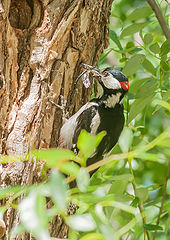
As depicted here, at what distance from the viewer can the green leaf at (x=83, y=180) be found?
67 centimetres

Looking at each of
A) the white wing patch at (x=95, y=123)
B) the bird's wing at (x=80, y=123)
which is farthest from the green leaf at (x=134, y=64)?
the white wing patch at (x=95, y=123)

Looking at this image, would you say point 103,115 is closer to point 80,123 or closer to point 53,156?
point 80,123

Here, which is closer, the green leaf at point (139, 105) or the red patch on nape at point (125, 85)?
the green leaf at point (139, 105)

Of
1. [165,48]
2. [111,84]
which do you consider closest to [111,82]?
[111,84]

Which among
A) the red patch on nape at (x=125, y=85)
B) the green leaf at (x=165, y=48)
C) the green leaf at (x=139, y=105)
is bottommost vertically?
the green leaf at (x=139, y=105)

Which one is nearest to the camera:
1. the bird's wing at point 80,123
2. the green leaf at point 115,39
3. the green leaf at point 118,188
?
the green leaf at point 118,188

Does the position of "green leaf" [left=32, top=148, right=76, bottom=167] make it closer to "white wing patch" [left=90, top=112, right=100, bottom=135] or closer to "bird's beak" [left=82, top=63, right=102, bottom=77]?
"bird's beak" [left=82, top=63, right=102, bottom=77]

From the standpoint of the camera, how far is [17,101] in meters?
1.96

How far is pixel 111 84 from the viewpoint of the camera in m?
2.52

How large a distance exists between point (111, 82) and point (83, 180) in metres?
1.87

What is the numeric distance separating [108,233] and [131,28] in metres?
1.38

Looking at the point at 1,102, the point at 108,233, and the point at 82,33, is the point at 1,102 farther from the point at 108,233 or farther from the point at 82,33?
the point at 108,233

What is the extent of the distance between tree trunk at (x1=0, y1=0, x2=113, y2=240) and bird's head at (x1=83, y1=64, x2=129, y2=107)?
0.25m

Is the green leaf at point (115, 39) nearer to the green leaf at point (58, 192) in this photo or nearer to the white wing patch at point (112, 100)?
the white wing patch at point (112, 100)
